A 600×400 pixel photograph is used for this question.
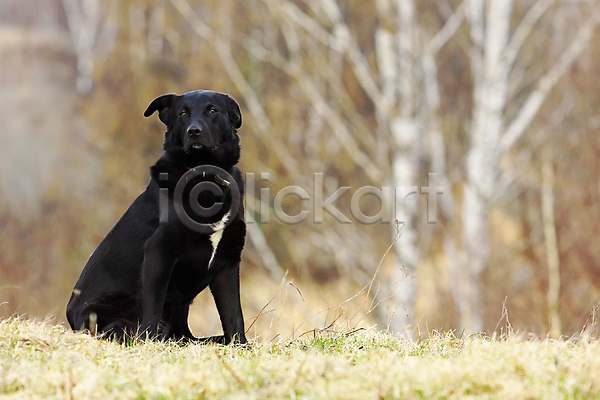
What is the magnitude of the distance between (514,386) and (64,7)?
2013 centimetres

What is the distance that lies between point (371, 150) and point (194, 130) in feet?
21.8

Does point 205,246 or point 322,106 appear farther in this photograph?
point 322,106

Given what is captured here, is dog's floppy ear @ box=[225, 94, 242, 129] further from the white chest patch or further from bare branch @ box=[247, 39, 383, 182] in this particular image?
bare branch @ box=[247, 39, 383, 182]

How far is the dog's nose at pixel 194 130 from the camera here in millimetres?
3219

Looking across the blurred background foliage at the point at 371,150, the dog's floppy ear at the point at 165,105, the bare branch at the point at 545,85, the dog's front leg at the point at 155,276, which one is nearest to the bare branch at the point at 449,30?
the blurred background foliage at the point at 371,150

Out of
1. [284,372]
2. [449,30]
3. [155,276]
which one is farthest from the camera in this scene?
[449,30]

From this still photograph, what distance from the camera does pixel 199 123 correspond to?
10.7 ft

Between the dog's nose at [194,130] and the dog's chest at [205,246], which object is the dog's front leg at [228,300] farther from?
the dog's nose at [194,130]

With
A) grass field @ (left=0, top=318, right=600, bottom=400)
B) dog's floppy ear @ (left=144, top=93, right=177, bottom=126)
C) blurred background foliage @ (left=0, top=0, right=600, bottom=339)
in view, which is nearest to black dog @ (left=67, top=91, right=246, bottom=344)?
dog's floppy ear @ (left=144, top=93, right=177, bottom=126)

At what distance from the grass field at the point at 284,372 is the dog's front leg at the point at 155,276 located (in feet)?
0.85

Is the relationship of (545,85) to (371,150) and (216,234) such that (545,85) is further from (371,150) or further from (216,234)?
(216,234)

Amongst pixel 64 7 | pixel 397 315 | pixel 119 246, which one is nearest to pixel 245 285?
pixel 397 315

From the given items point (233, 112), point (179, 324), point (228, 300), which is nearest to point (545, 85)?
point (233, 112)

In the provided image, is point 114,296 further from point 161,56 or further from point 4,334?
point 161,56
